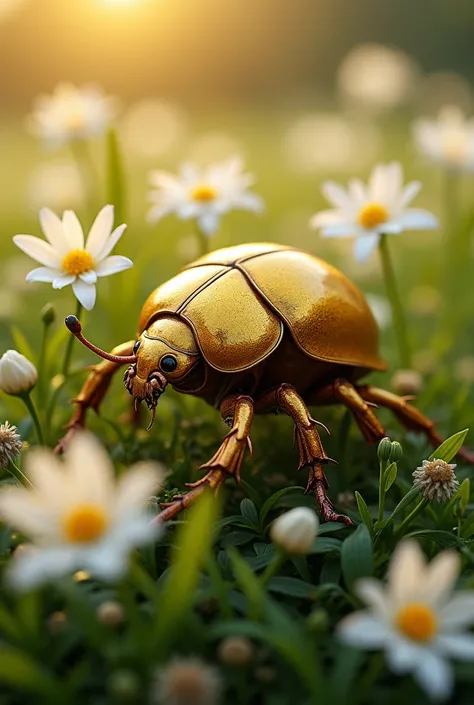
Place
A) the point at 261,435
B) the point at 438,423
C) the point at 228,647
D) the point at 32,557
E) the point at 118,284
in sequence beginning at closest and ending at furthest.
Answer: the point at 32,557, the point at 228,647, the point at 261,435, the point at 438,423, the point at 118,284

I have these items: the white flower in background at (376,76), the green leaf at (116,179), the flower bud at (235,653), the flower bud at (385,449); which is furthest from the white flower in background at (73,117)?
the white flower in background at (376,76)

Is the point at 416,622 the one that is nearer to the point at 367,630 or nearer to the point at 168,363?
the point at 367,630

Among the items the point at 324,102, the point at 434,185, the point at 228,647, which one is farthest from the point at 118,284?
the point at 324,102

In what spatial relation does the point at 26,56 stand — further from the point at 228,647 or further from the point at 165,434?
the point at 228,647

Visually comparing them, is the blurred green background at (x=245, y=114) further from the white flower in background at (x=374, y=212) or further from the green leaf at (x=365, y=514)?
the green leaf at (x=365, y=514)

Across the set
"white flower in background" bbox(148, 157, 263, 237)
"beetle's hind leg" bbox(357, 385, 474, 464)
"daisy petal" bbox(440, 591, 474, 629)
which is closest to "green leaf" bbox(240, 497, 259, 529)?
"beetle's hind leg" bbox(357, 385, 474, 464)
